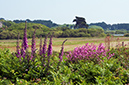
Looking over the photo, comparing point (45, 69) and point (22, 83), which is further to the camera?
point (45, 69)

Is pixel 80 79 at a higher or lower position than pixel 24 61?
lower

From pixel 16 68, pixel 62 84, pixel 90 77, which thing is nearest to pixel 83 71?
pixel 90 77

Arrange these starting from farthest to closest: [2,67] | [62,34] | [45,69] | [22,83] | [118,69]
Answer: [62,34] < [118,69] < [2,67] < [45,69] < [22,83]

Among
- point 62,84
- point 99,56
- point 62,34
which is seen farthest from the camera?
point 62,34

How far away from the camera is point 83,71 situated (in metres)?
4.91

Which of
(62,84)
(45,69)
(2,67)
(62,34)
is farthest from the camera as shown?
(62,34)

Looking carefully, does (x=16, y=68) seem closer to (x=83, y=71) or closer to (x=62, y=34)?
(x=83, y=71)

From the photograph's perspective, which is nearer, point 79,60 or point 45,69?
point 45,69

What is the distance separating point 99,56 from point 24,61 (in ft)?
9.65

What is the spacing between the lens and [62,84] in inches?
140

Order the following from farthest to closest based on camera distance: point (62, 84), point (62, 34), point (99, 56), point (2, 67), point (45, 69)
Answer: point (62, 34) → point (99, 56) → point (2, 67) → point (45, 69) → point (62, 84)

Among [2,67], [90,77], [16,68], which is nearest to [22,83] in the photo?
[16,68]

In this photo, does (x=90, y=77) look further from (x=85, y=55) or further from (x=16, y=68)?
(x=16, y=68)

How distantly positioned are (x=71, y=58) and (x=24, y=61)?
193cm
